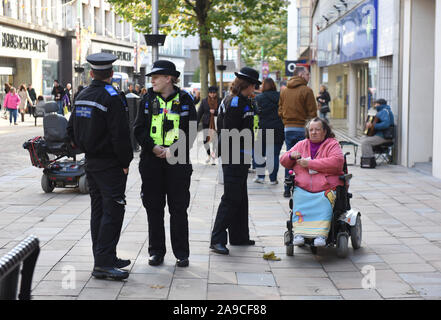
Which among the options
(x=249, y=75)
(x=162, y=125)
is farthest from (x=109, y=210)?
(x=249, y=75)

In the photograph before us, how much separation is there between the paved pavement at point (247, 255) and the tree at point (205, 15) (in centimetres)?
1475

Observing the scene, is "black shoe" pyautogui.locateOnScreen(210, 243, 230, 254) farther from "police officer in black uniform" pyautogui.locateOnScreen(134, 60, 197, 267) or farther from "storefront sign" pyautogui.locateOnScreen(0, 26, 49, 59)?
"storefront sign" pyautogui.locateOnScreen(0, 26, 49, 59)

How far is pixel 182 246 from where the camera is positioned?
623 centimetres

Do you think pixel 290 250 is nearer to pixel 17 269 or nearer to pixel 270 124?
pixel 17 269

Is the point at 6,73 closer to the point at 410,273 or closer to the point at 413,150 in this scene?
the point at 413,150

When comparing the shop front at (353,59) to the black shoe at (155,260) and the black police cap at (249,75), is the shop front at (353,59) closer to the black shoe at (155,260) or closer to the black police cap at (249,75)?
the black police cap at (249,75)

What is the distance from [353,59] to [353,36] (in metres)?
0.73

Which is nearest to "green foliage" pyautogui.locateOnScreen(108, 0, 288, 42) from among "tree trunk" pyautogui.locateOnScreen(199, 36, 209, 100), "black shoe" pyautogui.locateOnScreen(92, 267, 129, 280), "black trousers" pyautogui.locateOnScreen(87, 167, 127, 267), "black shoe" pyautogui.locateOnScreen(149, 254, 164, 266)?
"tree trunk" pyautogui.locateOnScreen(199, 36, 209, 100)

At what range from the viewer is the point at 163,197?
6.25m

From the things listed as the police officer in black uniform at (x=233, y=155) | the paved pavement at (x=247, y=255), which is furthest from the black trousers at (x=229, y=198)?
the paved pavement at (x=247, y=255)

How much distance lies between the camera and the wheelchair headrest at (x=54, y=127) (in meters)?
10.7

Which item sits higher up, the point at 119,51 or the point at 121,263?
the point at 119,51

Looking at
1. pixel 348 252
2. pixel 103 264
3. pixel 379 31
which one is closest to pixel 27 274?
pixel 103 264
